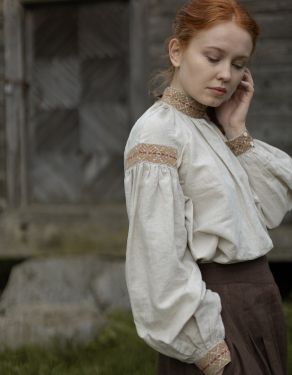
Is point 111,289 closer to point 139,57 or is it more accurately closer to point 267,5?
point 139,57

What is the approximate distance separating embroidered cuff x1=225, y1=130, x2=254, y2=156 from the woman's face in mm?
242

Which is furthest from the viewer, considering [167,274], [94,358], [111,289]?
[111,289]

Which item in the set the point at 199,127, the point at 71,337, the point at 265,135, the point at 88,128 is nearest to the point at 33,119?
the point at 88,128

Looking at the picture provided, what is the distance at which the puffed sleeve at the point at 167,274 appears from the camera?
1.88 meters

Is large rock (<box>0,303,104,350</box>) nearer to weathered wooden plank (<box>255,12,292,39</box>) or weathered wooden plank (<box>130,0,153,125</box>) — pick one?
weathered wooden plank (<box>130,0,153,125</box>)

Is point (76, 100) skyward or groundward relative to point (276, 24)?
groundward

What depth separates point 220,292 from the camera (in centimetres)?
203

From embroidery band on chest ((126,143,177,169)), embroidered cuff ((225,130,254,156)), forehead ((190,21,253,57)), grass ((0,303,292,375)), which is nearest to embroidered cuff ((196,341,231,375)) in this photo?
embroidery band on chest ((126,143,177,169))

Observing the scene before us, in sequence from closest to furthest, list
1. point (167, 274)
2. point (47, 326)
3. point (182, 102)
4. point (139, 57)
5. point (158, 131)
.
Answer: point (167, 274)
point (158, 131)
point (182, 102)
point (47, 326)
point (139, 57)

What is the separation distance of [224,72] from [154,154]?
12.8 inches

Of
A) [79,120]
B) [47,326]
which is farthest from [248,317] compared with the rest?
[79,120]

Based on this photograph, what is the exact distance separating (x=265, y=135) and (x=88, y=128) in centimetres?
156

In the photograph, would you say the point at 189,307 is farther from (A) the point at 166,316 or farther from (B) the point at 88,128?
(B) the point at 88,128

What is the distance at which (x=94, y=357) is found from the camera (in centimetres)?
394
